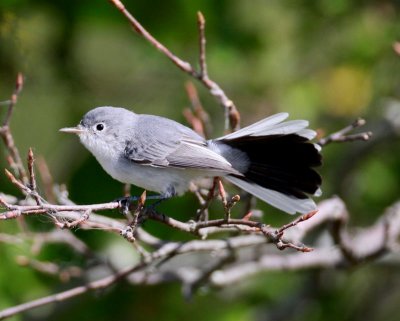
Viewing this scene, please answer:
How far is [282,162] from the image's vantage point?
2578 millimetres

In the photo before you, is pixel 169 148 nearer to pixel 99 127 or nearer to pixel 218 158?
pixel 218 158

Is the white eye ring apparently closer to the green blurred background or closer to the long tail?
the long tail

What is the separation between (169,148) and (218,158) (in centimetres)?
20

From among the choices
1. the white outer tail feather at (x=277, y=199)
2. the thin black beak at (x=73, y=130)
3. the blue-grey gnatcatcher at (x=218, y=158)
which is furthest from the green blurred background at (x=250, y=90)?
the white outer tail feather at (x=277, y=199)

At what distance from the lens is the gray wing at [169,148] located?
246 centimetres

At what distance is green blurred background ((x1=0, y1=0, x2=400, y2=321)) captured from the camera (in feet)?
11.9

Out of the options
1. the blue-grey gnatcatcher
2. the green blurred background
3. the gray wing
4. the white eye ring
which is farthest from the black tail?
the green blurred background

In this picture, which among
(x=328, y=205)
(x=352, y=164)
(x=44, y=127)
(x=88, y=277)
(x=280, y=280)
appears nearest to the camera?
(x=328, y=205)

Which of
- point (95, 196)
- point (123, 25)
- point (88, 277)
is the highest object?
point (123, 25)

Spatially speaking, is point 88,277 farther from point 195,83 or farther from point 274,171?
point 195,83

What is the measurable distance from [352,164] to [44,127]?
7.19 ft

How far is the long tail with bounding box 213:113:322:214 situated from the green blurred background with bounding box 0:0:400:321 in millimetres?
1027

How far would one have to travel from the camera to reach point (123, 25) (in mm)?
4035

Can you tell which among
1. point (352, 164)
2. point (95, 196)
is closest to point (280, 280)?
point (352, 164)
